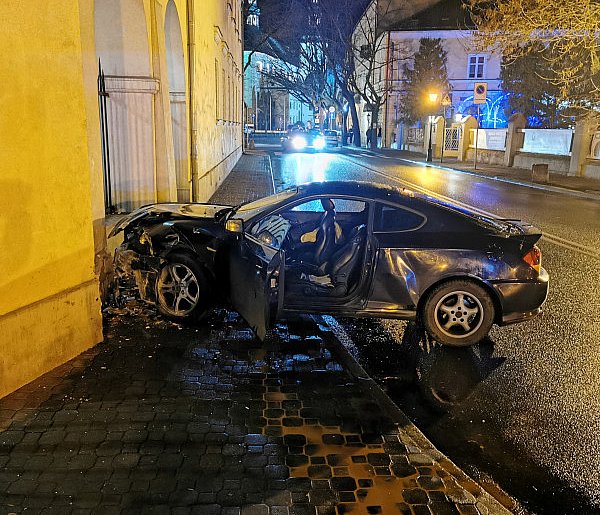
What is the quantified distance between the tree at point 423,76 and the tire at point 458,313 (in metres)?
47.2

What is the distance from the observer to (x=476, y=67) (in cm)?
5528

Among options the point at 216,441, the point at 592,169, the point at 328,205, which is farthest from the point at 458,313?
the point at 592,169

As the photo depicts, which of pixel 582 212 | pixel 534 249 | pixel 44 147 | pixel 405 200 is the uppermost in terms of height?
Result: pixel 44 147

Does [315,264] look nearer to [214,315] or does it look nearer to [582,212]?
[214,315]

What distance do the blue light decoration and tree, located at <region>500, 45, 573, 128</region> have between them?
34.5 feet

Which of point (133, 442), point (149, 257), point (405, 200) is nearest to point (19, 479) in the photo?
point (133, 442)

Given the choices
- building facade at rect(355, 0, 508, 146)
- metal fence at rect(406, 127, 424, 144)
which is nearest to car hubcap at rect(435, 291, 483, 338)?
metal fence at rect(406, 127, 424, 144)

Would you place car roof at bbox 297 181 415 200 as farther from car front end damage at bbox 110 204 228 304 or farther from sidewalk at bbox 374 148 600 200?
sidewalk at bbox 374 148 600 200

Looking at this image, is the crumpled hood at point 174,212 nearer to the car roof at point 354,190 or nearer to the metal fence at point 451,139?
the car roof at point 354,190

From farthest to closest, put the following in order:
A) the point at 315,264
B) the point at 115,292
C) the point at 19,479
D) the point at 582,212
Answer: the point at 582,212
the point at 115,292
the point at 315,264
the point at 19,479

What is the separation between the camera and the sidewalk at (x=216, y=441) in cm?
332

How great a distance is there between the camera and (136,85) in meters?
9.30

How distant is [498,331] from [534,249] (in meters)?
1.07

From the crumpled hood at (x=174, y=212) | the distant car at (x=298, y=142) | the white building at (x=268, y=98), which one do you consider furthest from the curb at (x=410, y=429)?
the white building at (x=268, y=98)
